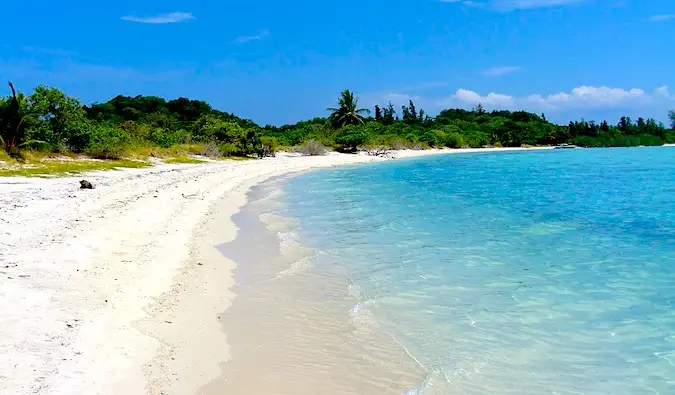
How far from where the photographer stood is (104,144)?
33.2m

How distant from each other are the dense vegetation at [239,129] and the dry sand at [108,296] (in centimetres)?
1796

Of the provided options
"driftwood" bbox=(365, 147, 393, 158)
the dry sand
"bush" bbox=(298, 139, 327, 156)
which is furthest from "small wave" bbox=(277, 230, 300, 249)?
"driftwood" bbox=(365, 147, 393, 158)

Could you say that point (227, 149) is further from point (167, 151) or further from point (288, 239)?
point (288, 239)

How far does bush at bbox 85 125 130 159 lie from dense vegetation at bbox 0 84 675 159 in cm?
6

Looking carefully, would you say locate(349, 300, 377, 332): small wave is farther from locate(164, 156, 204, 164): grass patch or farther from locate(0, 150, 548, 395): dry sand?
locate(164, 156, 204, 164): grass patch

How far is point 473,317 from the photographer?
686cm

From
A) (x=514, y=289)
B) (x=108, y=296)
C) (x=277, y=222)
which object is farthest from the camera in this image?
(x=277, y=222)

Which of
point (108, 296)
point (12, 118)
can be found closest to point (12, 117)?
point (12, 118)

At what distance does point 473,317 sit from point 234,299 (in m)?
3.20

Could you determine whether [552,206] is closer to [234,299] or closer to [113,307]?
[234,299]

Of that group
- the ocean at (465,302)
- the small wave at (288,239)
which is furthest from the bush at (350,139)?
the small wave at (288,239)

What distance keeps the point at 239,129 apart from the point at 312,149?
12.5 m

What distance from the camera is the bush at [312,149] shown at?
199ft

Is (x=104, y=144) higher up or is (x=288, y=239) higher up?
(x=104, y=144)
